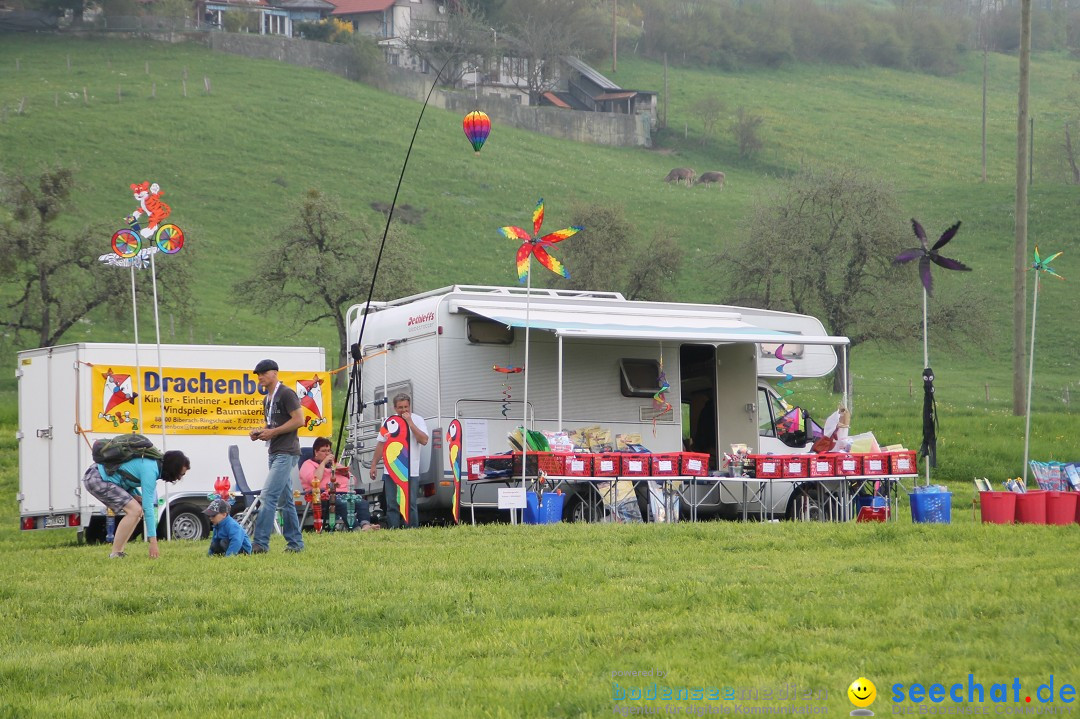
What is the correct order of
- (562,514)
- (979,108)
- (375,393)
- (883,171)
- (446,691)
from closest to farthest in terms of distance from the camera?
(446,691), (562,514), (375,393), (883,171), (979,108)

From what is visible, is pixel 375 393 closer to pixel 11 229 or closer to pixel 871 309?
pixel 11 229

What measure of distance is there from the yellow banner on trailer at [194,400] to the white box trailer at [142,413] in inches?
0.5

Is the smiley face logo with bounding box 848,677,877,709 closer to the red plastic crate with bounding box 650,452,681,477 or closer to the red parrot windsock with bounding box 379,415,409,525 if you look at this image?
the red plastic crate with bounding box 650,452,681,477

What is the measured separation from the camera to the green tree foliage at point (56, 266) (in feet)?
112

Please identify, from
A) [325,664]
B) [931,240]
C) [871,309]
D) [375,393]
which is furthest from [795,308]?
[325,664]

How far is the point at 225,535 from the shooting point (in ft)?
37.7

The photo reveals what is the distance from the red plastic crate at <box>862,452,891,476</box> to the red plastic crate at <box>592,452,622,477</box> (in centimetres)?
304

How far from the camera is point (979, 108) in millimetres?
94312

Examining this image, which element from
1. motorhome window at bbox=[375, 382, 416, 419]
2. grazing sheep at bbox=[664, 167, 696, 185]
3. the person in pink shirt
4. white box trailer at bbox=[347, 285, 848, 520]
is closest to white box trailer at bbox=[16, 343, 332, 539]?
motorhome window at bbox=[375, 382, 416, 419]

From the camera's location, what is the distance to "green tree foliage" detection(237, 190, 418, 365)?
1412 inches

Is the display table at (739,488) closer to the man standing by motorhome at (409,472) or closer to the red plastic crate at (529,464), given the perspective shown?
the red plastic crate at (529,464)

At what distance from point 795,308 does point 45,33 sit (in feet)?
184

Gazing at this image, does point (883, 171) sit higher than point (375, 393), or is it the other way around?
point (883, 171)

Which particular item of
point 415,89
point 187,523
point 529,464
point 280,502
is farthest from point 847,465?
point 415,89
